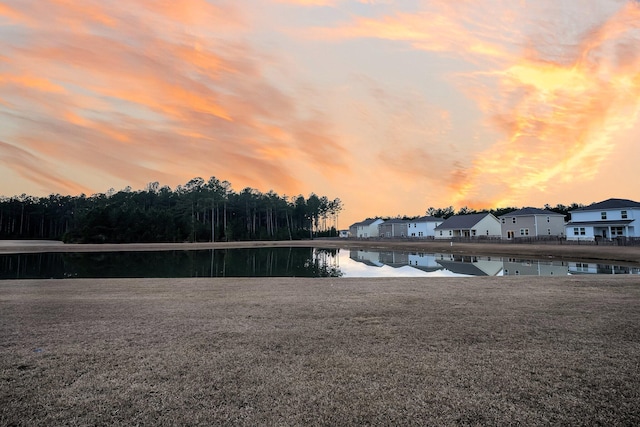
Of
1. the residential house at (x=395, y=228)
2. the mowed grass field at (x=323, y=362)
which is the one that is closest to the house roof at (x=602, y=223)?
the residential house at (x=395, y=228)

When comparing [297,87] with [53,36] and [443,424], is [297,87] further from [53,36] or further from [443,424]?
[443,424]

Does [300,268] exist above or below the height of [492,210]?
below

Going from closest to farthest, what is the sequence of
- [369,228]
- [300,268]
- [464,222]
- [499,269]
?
1. [499,269]
2. [300,268]
3. [464,222]
4. [369,228]

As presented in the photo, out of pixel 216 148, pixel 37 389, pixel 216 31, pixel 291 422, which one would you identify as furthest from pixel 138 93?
Answer: pixel 291 422

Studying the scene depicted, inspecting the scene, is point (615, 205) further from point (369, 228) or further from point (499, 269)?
point (369, 228)

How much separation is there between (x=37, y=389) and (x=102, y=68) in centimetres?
2041

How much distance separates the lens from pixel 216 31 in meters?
17.2

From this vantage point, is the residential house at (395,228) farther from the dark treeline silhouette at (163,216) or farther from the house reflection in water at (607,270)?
the house reflection in water at (607,270)

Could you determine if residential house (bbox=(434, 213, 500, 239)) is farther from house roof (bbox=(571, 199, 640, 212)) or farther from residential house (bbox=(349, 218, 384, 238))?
residential house (bbox=(349, 218, 384, 238))

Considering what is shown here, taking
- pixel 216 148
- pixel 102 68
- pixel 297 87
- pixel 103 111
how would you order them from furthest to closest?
pixel 216 148
pixel 103 111
pixel 297 87
pixel 102 68

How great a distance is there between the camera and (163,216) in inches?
2982

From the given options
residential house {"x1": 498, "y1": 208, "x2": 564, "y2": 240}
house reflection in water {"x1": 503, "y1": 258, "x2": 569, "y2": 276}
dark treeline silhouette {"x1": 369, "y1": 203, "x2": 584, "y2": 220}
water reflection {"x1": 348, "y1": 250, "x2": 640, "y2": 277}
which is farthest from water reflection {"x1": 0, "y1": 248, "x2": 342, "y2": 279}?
dark treeline silhouette {"x1": 369, "y1": 203, "x2": 584, "y2": 220}

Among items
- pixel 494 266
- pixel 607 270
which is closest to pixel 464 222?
pixel 494 266

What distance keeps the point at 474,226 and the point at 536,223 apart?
40.8 ft
